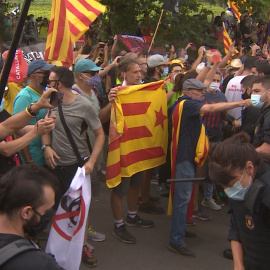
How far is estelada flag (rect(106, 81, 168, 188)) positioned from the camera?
4633 millimetres

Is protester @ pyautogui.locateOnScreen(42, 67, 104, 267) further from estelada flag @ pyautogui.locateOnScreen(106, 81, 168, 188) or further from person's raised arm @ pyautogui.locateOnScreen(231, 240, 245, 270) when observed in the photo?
person's raised arm @ pyautogui.locateOnScreen(231, 240, 245, 270)

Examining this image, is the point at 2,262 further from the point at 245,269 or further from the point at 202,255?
the point at 202,255

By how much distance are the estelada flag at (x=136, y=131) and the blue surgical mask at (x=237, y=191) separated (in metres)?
2.25

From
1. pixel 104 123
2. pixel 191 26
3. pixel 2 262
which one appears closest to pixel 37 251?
pixel 2 262

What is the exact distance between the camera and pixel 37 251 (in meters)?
1.83

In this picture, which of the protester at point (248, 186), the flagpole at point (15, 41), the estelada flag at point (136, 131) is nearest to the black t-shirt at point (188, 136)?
the estelada flag at point (136, 131)

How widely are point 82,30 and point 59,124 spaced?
2.37m

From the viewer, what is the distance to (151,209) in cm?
574

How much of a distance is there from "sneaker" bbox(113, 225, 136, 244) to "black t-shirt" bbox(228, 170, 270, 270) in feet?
7.74

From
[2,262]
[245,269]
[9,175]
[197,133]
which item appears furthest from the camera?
[197,133]

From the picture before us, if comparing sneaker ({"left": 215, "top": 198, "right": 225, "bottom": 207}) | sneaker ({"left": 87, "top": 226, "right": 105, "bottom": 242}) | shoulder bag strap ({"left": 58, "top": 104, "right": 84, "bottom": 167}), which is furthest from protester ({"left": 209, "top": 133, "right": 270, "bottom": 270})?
sneaker ({"left": 215, "top": 198, "right": 225, "bottom": 207})

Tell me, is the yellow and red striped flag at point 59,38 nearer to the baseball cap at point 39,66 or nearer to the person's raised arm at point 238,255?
the baseball cap at point 39,66

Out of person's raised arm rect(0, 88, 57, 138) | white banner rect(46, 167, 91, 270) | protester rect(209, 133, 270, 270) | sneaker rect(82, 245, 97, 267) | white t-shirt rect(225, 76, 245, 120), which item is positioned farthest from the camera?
white t-shirt rect(225, 76, 245, 120)

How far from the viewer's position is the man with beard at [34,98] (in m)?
4.38
